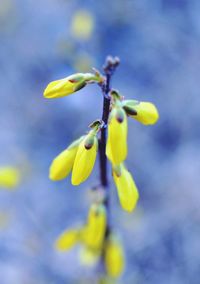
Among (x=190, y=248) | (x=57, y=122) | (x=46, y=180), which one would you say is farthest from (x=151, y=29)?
(x=190, y=248)

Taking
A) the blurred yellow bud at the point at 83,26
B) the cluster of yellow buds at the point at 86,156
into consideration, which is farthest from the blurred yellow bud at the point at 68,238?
the blurred yellow bud at the point at 83,26

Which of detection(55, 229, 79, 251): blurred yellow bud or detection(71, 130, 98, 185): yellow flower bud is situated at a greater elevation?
detection(55, 229, 79, 251): blurred yellow bud

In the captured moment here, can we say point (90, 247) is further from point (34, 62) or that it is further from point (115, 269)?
point (34, 62)

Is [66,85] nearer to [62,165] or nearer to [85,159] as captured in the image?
[85,159]

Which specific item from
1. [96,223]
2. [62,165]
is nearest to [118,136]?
[62,165]

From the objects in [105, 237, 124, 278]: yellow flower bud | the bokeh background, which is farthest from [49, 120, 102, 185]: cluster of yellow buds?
the bokeh background

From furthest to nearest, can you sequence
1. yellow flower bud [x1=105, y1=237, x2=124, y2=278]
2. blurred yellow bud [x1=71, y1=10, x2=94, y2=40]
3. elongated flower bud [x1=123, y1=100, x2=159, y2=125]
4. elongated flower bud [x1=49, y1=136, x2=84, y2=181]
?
blurred yellow bud [x1=71, y1=10, x2=94, y2=40] < yellow flower bud [x1=105, y1=237, x2=124, y2=278] < elongated flower bud [x1=49, y1=136, x2=84, y2=181] < elongated flower bud [x1=123, y1=100, x2=159, y2=125]

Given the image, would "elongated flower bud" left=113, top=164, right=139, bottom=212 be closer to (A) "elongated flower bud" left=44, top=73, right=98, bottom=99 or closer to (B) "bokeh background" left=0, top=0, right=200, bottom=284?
(A) "elongated flower bud" left=44, top=73, right=98, bottom=99

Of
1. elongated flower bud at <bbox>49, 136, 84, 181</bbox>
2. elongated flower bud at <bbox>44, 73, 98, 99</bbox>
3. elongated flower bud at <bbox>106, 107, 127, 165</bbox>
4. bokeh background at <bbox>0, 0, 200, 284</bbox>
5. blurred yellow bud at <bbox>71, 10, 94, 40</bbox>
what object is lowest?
elongated flower bud at <bbox>106, 107, 127, 165</bbox>
